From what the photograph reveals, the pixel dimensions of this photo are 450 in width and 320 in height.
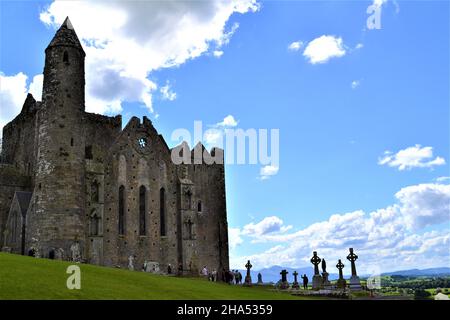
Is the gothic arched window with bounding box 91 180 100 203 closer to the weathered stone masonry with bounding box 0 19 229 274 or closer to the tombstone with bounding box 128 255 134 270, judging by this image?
the weathered stone masonry with bounding box 0 19 229 274

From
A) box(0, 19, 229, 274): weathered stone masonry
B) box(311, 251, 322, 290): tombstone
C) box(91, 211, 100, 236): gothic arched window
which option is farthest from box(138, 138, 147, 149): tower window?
box(311, 251, 322, 290): tombstone

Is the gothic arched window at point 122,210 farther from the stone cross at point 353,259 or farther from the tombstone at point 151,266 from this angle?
the stone cross at point 353,259

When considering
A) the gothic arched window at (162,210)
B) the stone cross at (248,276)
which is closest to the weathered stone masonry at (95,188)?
the gothic arched window at (162,210)

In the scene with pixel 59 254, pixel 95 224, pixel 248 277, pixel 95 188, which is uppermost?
pixel 95 188

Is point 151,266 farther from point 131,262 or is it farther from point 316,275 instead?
point 316,275

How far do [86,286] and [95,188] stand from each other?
25.8 m

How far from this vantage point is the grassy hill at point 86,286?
1955 centimetres

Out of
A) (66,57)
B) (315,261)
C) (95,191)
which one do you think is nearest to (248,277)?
(315,261)

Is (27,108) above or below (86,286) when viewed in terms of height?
above

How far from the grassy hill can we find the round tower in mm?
13464

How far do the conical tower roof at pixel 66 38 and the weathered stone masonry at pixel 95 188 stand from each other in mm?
126

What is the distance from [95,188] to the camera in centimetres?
4697
